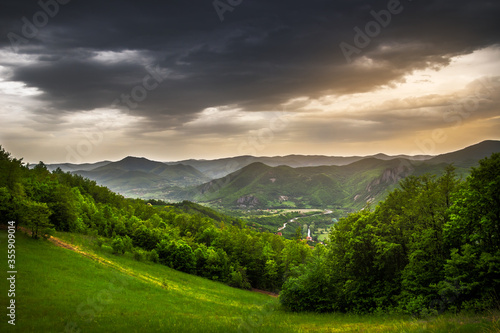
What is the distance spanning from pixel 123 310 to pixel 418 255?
2978 centimetres

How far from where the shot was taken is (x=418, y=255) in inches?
1086

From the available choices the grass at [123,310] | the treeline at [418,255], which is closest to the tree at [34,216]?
the grass at [123,310]

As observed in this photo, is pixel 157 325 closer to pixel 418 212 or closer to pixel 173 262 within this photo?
pixel 418 212

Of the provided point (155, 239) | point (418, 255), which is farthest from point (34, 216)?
point (418, 255)

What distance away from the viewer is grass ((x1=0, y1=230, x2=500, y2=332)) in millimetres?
18344

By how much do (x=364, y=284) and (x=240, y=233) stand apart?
2492 inches

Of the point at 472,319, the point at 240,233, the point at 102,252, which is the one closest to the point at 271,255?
the point at 240,233

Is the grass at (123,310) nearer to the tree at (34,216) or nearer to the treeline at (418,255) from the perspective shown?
the tree at (34,216)

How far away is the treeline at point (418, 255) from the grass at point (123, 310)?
3.49m

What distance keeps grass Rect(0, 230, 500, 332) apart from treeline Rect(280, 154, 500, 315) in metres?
3.49

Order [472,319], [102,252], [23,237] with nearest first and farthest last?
1. [472,319]
2. [23,237]
3. [102,252]

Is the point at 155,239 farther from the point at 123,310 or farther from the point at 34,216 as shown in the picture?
the point at 123,310

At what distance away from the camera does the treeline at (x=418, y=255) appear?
22.2 metres

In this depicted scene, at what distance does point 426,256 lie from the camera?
27797 mm
